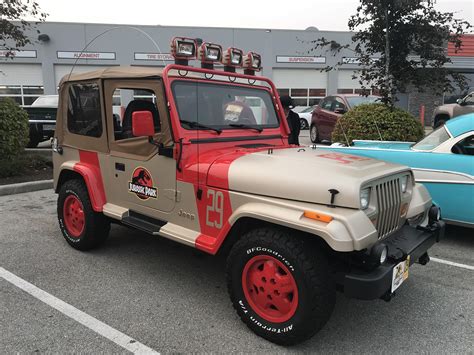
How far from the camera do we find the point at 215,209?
124 inches

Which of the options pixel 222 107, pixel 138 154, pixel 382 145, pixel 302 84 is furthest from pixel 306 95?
pixel 138 154

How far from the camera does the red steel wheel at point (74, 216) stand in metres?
4.45


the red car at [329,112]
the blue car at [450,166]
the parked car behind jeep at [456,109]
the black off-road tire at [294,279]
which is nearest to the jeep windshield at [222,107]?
the black off-road tire at [294,279]

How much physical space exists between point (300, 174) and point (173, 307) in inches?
59.9

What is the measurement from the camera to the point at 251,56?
4.25m

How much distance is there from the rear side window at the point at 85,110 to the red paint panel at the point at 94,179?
262mm

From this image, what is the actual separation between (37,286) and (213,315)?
5.53 feet

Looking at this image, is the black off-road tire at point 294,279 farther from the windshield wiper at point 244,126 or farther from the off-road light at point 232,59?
the off-road light at point 232,59

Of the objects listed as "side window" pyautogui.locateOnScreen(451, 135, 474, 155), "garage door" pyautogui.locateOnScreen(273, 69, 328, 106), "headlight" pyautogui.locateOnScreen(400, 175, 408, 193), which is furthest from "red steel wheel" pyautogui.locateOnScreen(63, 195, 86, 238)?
"garage door" pyautogui.locateOnScreen(273, 69, 328, 106)

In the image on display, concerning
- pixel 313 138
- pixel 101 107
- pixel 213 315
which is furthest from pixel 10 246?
pixel 313 138

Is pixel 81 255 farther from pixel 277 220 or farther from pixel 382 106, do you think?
pixel 382 106

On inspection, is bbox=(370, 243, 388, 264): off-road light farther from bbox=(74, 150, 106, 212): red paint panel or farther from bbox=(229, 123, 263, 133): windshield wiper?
bbox=(74, 150, 106, 212): red paint panel

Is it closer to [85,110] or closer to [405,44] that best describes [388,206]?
[85,110]

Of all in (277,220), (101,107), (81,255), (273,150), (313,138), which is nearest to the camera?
(277,220)
